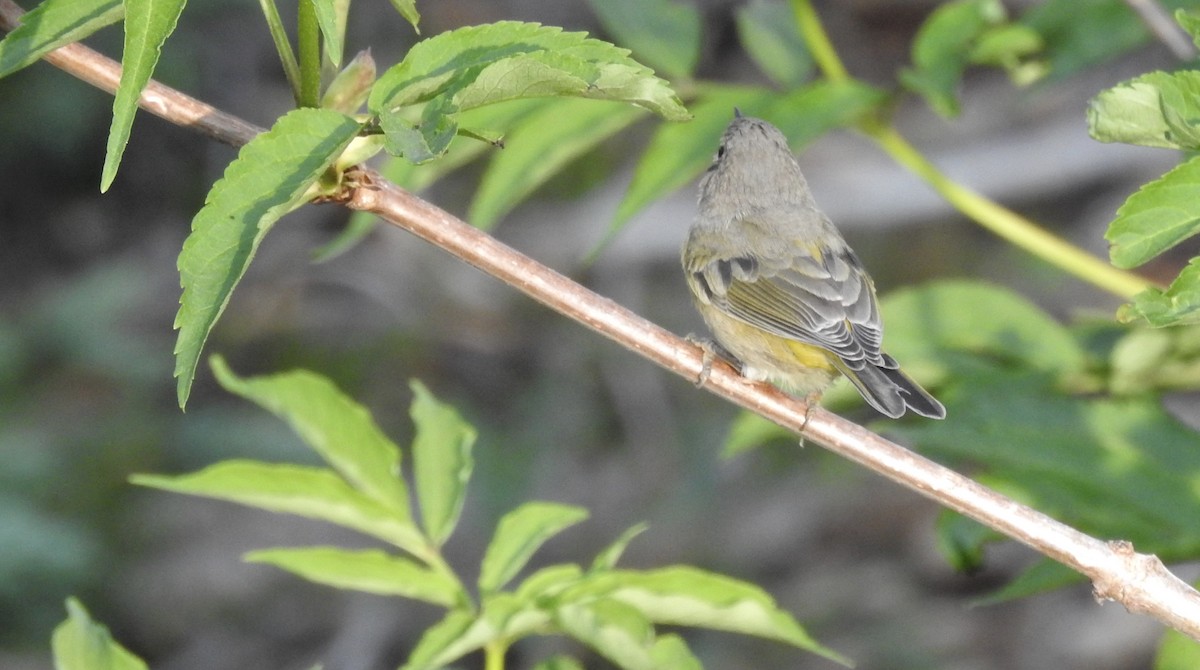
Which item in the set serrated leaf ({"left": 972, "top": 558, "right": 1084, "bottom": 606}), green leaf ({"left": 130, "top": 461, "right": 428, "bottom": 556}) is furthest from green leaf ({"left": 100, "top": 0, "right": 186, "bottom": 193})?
serrated leaf ({"left": 972, "top": 558, "right": 1084, "bottom": 606})

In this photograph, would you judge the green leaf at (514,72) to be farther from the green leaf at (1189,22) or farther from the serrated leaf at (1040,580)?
the serrated leaf at (1040,580)

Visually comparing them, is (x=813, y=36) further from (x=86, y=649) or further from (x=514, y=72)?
(x=86, y=649)

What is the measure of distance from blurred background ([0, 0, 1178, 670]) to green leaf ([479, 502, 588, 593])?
395 centimetres

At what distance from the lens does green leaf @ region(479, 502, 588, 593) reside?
7.67 feet

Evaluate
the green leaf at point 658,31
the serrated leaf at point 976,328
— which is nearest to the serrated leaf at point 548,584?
the serrated leaf at point 976,328

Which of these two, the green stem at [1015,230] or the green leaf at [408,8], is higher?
the green stem at [1015,230]

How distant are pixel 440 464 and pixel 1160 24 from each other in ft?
6.93

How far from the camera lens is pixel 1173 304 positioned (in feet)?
5.61

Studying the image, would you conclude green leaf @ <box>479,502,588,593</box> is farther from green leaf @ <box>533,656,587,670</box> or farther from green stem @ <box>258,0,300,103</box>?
green stem @ <box>258,0,300,103</box>

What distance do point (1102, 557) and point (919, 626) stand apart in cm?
465

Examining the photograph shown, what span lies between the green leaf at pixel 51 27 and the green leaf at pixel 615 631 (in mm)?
1102

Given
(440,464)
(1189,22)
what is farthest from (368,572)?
(1189,22)

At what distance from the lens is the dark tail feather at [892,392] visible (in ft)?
9.87

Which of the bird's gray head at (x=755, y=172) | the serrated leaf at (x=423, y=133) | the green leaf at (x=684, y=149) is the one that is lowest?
the serrated leaf at (x=423, y=133)
